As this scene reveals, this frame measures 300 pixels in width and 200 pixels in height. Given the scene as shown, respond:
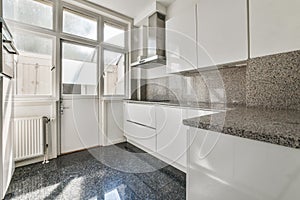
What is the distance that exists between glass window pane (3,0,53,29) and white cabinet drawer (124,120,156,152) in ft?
6.52

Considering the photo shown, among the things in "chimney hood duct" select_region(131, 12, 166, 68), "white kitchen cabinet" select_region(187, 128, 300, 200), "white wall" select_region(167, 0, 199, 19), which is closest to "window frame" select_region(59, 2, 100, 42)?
"chimney hood duct" select_region(131, 12, 166, 68)

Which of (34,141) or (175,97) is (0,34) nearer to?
(34,141)

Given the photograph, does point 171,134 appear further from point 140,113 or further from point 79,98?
point 79,98

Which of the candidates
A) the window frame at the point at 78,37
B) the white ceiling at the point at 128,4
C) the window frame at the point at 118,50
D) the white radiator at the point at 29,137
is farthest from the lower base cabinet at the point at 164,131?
the white ceiling at the point at 128,4

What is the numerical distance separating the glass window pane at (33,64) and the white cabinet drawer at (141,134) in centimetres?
136

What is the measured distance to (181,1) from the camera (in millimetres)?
2316

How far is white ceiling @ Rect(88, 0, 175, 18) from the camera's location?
247 centimetres

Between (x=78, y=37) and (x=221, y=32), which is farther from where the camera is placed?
(x=78, y=37)

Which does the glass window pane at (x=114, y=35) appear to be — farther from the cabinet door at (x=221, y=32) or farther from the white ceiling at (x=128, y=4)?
the cabinet door at (x=221, y=32)

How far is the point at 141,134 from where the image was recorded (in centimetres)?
237

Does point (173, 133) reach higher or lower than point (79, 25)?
lower

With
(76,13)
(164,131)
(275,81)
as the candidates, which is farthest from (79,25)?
(275,81)

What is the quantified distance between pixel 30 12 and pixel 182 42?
2.17 m

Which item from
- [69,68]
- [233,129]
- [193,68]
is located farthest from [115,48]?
[233,129]
